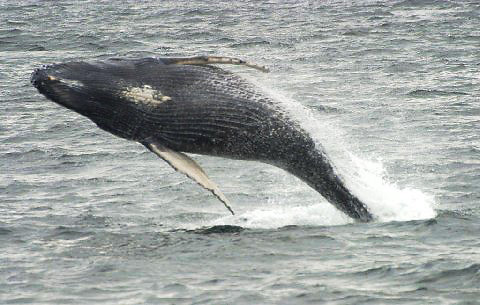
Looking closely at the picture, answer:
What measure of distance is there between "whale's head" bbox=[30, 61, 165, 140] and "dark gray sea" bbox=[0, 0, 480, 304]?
1658 mm

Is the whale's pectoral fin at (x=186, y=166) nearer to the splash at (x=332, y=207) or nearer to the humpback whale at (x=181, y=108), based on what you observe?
the humpback whale at (x=181, y=108)

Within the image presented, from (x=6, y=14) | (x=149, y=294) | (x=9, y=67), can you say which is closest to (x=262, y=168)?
(x=149, y=294)

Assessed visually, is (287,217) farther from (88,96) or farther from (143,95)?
(88,96)

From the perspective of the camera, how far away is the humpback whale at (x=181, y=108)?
16406 mm

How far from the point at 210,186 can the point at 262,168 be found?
696cm

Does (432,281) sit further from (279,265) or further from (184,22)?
(184,22)

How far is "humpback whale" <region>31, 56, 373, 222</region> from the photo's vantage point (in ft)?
53.8

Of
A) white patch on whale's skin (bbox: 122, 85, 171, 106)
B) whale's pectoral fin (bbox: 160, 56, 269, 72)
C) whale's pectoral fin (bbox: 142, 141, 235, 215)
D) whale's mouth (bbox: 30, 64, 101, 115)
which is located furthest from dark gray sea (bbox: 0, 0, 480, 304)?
whale's mouth (bbox: 30, 64, 101, 115)

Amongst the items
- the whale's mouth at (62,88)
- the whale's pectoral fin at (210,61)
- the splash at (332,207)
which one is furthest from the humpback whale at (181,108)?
the splash at (332,207)

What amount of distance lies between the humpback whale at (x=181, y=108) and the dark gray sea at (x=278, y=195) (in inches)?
15.2

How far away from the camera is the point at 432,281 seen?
14.6 metres

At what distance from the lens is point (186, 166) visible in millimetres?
16156

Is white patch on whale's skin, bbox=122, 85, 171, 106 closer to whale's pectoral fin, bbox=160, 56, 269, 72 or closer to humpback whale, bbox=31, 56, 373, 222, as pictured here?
humpback whale, bbox=31, 56, 373, 222

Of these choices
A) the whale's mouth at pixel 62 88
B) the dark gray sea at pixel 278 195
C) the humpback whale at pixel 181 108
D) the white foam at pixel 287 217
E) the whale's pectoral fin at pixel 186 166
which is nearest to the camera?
the dark gray sea at pixel 278 195
